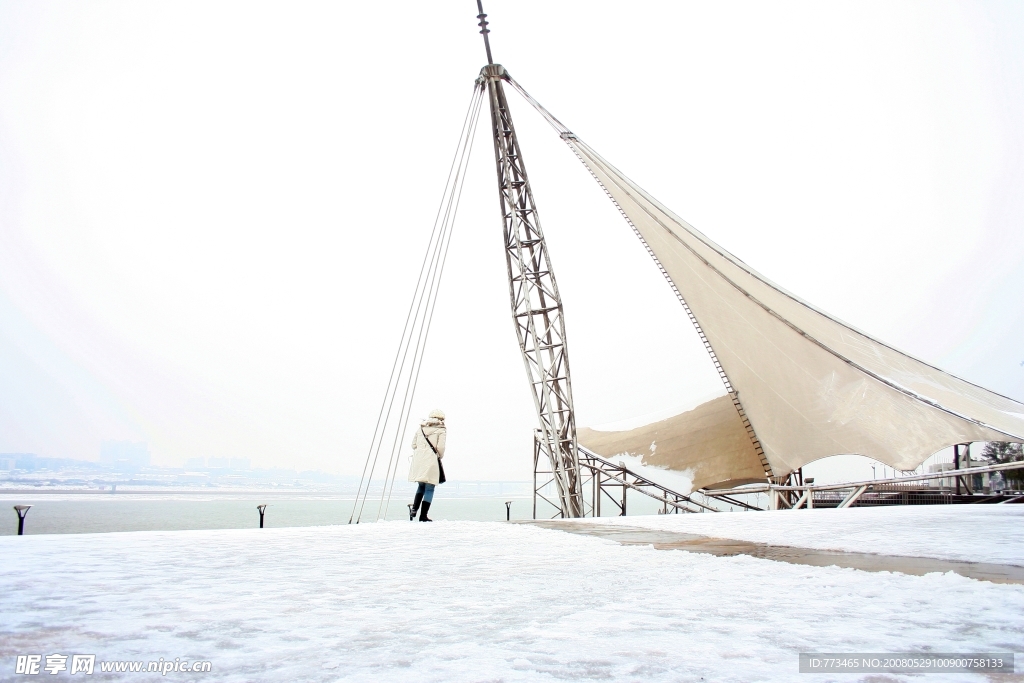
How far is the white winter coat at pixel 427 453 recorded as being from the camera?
8461 millimetres

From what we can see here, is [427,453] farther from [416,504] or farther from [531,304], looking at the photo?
[531,304]

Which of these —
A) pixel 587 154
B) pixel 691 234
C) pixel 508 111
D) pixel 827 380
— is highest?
pixel 508 111

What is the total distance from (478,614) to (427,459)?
6174mm

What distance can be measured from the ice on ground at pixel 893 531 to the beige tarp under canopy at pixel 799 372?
7233 millimetres

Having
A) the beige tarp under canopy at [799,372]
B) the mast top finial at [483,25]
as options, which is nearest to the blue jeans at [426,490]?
the beige tarp under canopy at [799,372]

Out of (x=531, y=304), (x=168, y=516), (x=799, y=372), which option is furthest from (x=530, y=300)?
(x=168, y=516)

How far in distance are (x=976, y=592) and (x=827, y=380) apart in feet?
46.6

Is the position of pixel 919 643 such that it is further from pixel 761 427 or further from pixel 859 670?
pixel 761 427

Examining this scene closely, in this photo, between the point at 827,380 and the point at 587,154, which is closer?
the point at 827,380

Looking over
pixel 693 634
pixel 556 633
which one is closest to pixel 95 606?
pixel 556 633

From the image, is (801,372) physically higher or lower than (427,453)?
higher

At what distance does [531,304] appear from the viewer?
19594 millimetres

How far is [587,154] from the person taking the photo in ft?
58.8

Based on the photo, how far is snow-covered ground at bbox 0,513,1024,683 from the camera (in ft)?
5.98
